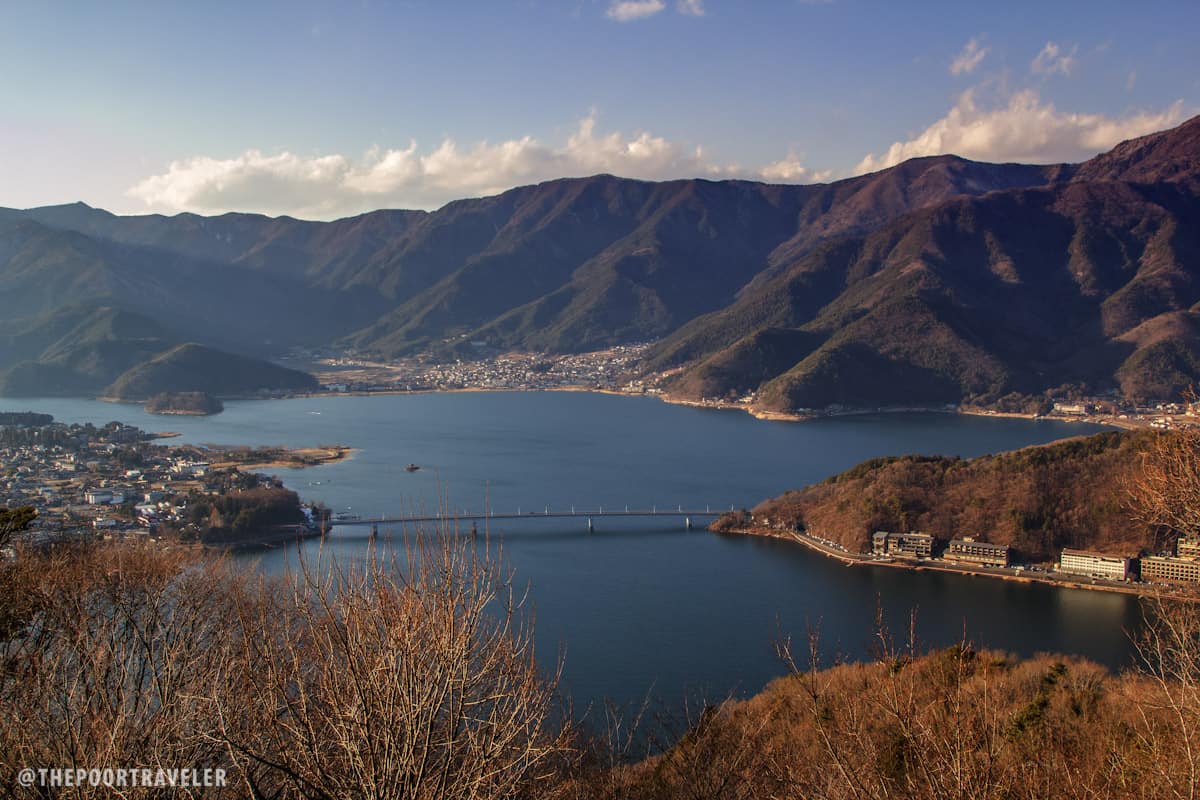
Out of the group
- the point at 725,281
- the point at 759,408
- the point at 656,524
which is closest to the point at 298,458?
the point at 656,524

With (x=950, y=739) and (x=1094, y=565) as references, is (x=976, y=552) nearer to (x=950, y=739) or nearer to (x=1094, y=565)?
(x=1094, y=565)

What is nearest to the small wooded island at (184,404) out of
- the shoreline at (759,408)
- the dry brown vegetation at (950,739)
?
the shoreline at (759,408)

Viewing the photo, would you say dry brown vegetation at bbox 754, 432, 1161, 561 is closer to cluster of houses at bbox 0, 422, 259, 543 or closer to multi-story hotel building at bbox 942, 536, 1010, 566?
multi-story hotel building at bbox 942, 536, 1010, 566

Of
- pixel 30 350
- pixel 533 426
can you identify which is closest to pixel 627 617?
pixel 533 426

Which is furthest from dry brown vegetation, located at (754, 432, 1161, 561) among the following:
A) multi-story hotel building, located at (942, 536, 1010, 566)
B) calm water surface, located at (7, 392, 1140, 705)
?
calm water surface, located at (7, 392, 1140, 705)

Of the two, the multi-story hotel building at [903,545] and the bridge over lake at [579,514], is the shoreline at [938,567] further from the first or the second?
the bridge over lake at [579,514]

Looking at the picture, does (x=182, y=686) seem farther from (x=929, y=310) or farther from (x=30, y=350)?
(x=30, y=350)
